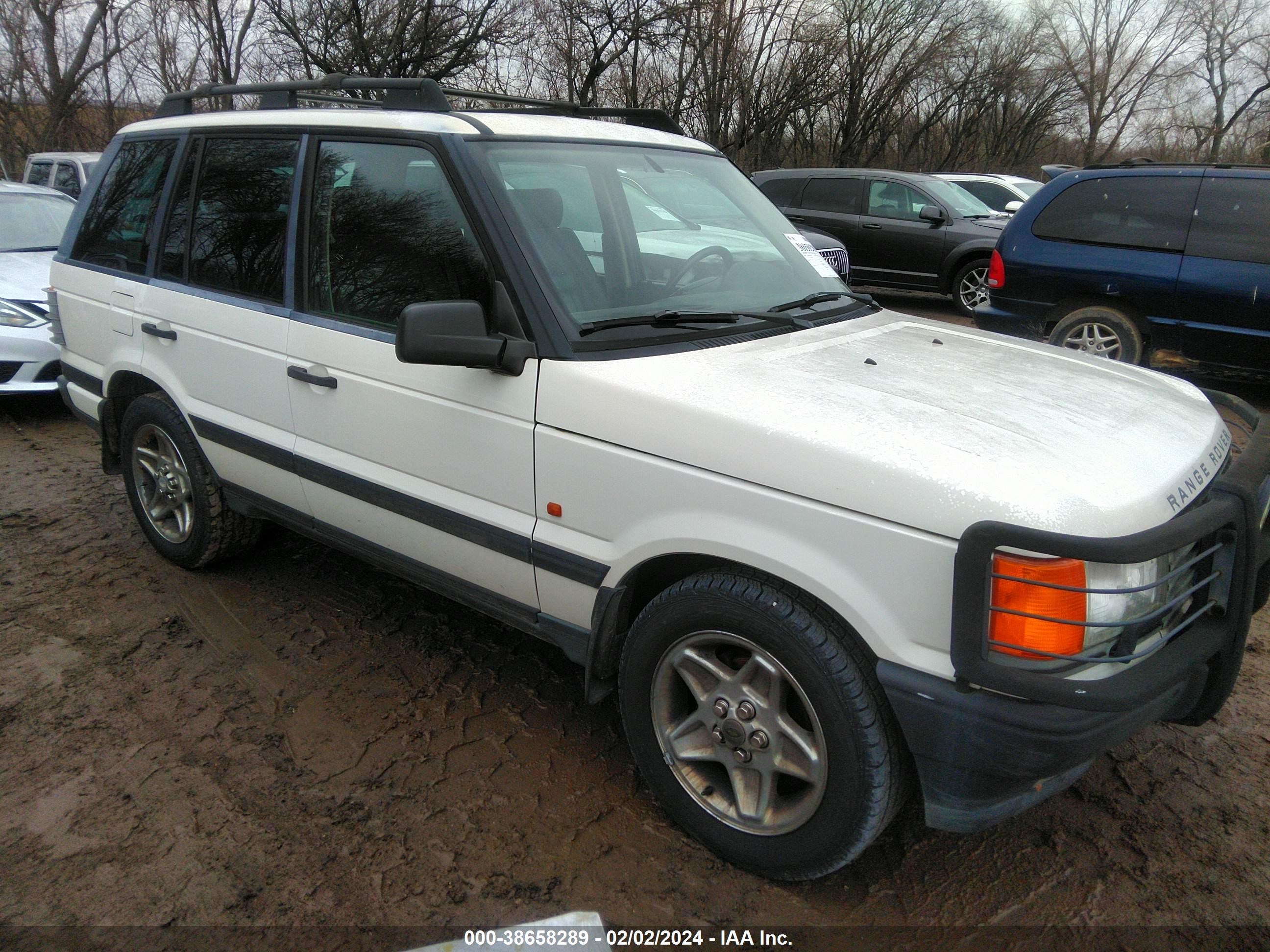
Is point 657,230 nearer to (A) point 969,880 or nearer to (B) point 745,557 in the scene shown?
(B) point 745,557

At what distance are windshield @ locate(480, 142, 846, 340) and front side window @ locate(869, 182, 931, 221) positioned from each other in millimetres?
8544

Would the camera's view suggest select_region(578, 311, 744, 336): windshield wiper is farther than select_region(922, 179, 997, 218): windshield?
No

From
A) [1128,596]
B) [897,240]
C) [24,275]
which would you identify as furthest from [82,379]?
[897,240]

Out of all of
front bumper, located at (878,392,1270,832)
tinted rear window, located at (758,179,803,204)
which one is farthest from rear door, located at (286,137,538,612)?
tinted rear window, located at (758,179,803,204)

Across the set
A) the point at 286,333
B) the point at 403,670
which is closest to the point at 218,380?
the point at 286,333

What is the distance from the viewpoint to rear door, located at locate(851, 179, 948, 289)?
11250 mm

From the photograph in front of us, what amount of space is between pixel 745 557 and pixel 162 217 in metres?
2.95

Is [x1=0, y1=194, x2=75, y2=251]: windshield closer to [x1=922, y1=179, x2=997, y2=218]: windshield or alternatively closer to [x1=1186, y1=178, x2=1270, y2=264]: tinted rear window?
[x1=1186, y1=178, x2=1270, y2=264]: tinted rear window

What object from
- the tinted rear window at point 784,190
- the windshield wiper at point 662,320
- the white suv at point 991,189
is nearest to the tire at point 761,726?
the windshield wiper at point 662,320

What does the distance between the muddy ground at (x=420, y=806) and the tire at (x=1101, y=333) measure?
12.7 feet

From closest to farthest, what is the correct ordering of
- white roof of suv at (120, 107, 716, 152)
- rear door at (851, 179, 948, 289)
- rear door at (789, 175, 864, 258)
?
white roof of suv at (120, 107, 716, 152) < rear door at (851, 179, 948, 289) < rear door at (789, 175, 864, 258)

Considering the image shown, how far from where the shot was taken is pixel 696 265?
3064 mm

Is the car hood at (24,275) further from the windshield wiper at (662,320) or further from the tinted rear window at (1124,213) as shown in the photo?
the tinted rear window at (1124,213)

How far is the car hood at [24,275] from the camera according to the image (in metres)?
6.64
